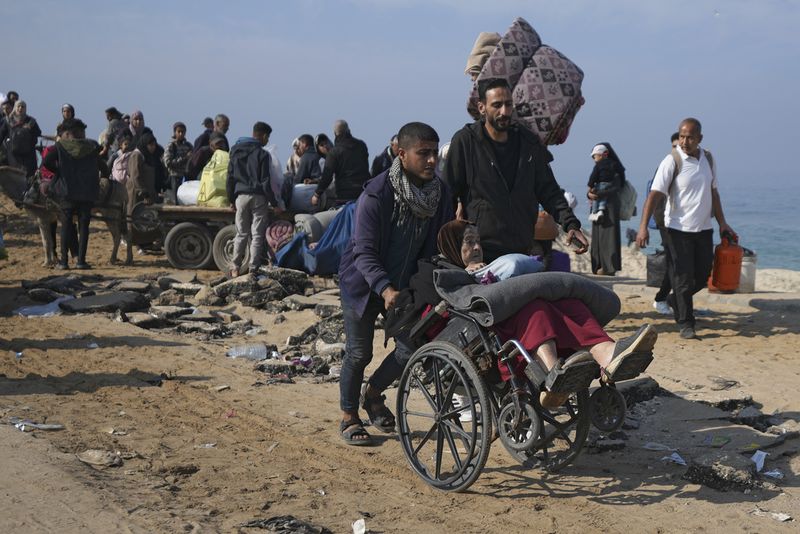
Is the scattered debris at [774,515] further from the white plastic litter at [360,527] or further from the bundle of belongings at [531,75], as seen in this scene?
the bundle of belongings at [531,75]

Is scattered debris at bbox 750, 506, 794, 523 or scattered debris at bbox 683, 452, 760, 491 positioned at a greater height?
scattered debris at bbox 683, 452, 760, 491

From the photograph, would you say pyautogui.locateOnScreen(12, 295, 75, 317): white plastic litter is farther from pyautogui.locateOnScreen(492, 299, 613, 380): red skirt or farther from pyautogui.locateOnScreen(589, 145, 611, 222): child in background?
pyautogui.locateOnScreen(589, 145, 611, 222): child in background

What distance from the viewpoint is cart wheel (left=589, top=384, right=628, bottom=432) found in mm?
5113

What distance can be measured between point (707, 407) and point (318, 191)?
7.23 meters

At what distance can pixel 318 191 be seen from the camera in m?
13.0

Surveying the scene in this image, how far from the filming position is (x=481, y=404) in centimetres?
483

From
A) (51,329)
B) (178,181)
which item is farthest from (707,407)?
(178,181)

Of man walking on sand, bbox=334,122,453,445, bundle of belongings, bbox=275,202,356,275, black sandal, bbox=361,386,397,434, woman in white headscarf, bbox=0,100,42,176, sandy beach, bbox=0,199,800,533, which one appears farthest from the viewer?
woman in white headscarf, bbox=0,100,42,176

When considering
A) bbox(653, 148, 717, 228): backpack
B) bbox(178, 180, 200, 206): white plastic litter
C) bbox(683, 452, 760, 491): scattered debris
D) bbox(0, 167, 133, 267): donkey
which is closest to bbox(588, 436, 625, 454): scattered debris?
bbox(683, 452, 760, 491): scattered debris

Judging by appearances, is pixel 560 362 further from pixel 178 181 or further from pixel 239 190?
pixel 178 181

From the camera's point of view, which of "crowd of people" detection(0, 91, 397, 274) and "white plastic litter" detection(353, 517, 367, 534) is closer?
"white plastic litter" detection(353, 517, 367, 534)

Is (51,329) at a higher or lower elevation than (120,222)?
lower

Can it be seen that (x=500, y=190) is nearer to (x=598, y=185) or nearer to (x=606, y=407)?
(x=606, y=407)

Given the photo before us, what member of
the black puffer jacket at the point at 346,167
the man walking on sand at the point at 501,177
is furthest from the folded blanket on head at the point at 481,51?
the black puffer jacket at the point at 346,167
